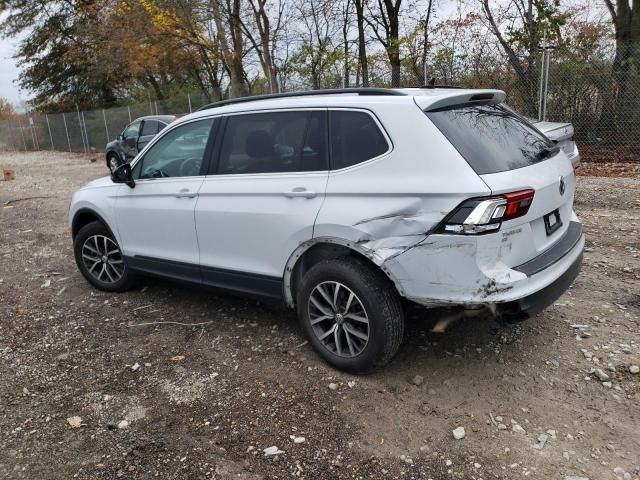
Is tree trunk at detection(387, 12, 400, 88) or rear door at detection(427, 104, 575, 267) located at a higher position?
tree trunk at detection(387, 12, 400, 88)

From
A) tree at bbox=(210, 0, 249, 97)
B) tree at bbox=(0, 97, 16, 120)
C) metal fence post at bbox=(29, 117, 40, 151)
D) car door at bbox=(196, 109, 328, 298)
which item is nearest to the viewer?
car door at bbox=(196, 109, 328, 298)

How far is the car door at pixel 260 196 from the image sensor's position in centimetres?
341

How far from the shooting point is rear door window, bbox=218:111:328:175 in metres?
3.44

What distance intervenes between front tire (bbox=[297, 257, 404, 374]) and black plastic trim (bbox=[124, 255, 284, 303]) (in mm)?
270

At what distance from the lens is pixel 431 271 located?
289cm

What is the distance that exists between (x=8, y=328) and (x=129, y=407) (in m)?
1.95

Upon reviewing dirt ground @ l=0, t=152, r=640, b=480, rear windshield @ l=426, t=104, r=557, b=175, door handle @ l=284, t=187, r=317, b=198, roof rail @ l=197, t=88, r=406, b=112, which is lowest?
dirt ground @ l=0, t=152, r=640, b=480

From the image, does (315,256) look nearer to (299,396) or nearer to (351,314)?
(351,314)

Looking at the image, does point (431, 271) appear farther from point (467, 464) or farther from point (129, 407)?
point (129, 407)

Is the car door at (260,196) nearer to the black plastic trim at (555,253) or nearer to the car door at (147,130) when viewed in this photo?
the black plastic trim at (555,253)

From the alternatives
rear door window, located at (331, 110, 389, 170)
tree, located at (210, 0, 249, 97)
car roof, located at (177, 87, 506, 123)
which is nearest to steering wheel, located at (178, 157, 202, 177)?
car roof, located at (177, 87, 506, 123)

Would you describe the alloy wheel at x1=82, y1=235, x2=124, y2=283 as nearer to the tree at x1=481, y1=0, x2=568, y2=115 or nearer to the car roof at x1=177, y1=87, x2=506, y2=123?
the car roof at x1=177, y1=87, x2=506, y2=123

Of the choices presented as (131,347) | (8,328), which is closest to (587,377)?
(131,347)

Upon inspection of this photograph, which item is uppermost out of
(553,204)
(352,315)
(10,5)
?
(10,5)
